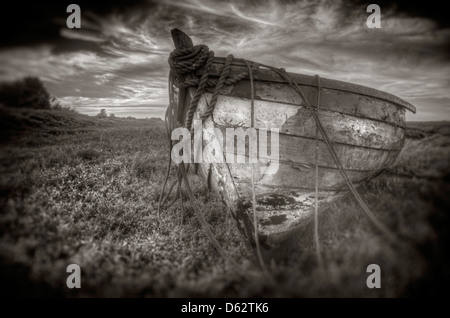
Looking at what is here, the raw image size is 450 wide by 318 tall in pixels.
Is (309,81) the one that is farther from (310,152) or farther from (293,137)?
(310,152)

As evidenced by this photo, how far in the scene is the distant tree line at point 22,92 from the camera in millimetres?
2486

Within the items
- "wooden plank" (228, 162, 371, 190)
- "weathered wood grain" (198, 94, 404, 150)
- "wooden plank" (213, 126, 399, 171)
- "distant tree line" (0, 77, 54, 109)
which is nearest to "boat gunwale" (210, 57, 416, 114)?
"weathered wood grain" (198, 94, 404, 150)

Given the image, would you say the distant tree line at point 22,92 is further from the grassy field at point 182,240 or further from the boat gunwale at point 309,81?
the boat gunwale at point 309,81

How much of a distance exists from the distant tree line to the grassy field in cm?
18

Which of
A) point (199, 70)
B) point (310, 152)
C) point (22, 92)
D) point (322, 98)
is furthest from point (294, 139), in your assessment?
point (22, 92)

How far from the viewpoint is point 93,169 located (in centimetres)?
471

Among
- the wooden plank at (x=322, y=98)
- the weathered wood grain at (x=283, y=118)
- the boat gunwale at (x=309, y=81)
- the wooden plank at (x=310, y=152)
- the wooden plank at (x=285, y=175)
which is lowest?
the wooden plank at (x=285, y=175)

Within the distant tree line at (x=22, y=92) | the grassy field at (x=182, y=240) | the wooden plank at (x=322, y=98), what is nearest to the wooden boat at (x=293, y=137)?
the wooden plank at (x=322, y=98)

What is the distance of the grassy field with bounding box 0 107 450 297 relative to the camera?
1400 millimetres

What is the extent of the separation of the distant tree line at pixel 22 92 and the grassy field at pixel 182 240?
18 cm

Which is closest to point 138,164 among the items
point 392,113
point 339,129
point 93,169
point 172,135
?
point 93,169

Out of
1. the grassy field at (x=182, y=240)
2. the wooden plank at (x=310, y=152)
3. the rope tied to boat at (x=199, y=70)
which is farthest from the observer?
the wooden plank at (x=310, y=152)

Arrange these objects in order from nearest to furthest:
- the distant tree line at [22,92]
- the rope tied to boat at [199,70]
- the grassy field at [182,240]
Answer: the grassy field at [182,240], the rope tied to boat at [199,70], the distant tree line at [22,92]

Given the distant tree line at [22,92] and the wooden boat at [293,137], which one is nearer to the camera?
the wooden boat at [293,137]
